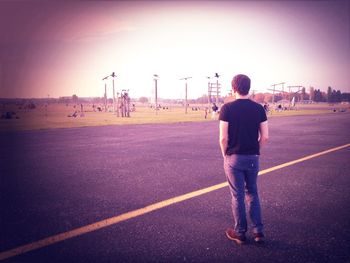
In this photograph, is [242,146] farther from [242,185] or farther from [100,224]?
[100,224]

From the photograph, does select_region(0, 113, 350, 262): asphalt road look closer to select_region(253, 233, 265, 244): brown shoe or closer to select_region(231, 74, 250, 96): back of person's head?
select_region(253, 233, 265, 244): brown shoe

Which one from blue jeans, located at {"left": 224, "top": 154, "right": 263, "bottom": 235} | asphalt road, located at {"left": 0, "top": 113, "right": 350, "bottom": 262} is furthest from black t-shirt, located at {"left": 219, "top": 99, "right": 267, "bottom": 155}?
asphalt road, located at {"left": 0, "top": 113, "right": 350, "bottom": 262}

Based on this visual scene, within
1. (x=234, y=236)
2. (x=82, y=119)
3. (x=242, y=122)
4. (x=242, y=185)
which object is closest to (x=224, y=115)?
(x=242, y=122)

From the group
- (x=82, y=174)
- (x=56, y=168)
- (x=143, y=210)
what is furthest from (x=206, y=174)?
(x=56, y=168)

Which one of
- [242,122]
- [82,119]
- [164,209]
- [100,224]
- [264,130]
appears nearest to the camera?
[242,122]

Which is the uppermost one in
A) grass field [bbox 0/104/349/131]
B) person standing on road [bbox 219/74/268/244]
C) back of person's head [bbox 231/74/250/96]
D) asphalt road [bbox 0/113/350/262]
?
back of person's head [bbox 231/74/250/96]

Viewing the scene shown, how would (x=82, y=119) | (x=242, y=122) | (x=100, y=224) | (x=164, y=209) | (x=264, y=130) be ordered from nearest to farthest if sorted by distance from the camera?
1. (x=242, y=122)
2. (x=264, y=130)
3. (x=100, y=224)
4. (x=164, y=209)
5. (x=82, y=119)

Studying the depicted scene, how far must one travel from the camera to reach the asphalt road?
337 cm

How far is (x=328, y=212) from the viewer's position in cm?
456

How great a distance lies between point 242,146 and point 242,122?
31cm

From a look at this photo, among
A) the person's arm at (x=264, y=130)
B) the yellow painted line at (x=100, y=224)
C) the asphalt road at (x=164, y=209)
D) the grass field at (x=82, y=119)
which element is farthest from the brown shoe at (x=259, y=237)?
the grass field at (x=82, y=119)

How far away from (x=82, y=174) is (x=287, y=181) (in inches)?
206

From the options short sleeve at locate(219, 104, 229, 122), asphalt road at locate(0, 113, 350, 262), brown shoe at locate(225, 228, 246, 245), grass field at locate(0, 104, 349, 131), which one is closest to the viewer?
asphalt road at locate(0, 113, 350, 262)

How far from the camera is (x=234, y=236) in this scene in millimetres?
3641
